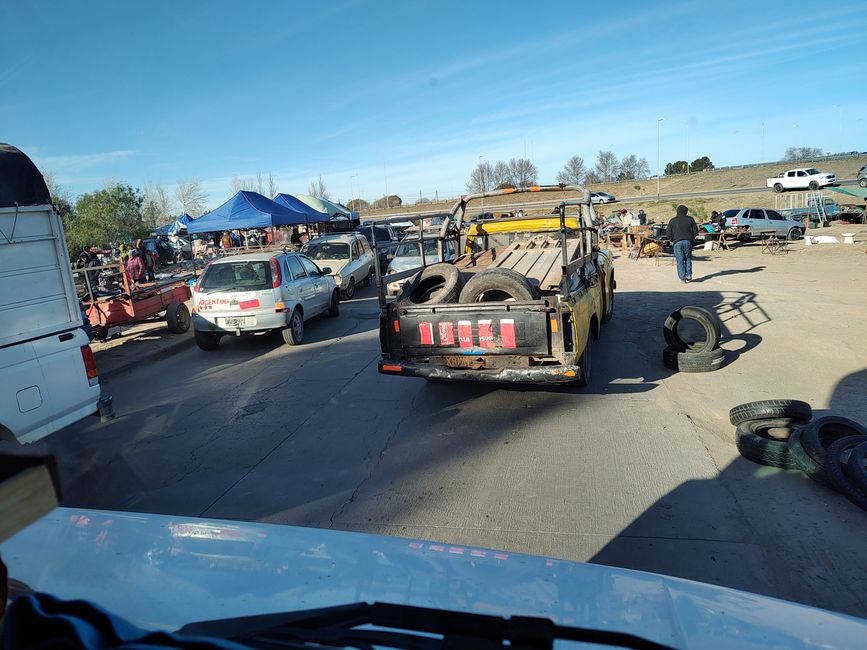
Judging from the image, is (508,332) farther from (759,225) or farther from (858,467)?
(759,225)

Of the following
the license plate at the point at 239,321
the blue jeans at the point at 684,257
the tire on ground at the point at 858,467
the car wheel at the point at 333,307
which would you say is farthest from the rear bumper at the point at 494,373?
the blue jeans at the point at 684,257

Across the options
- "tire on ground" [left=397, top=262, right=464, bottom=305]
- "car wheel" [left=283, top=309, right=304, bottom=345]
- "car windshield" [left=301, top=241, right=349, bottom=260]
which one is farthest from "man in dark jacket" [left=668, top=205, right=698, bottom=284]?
"tire on ground" [left=397, top=262, right=464, bottom=305]

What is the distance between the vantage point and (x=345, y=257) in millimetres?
16812

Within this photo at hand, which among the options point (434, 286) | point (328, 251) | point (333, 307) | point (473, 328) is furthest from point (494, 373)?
point (328, 251)

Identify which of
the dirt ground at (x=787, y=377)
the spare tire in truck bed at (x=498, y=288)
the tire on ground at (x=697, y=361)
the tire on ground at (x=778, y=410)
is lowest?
the dirt ground at (x=787, y=377)

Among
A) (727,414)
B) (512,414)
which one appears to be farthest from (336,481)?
(727,414)

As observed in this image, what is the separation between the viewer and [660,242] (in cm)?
2177

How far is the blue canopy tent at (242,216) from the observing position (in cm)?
1866

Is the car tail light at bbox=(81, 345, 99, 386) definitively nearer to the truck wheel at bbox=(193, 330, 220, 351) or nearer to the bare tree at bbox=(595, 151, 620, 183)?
the truck wheel at bbox=(193, 330, 220, 351)

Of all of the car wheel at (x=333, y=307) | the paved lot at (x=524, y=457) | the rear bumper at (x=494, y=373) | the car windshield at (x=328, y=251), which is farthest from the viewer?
the car windshield at (x=328, y=251)

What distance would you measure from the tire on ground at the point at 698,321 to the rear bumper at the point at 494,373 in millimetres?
2605

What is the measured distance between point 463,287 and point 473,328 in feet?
2.08

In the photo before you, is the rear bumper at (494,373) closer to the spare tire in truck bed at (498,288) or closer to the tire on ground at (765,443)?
the spare tire in truck bed at (498,288)

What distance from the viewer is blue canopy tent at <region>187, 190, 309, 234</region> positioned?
61.2 ft
